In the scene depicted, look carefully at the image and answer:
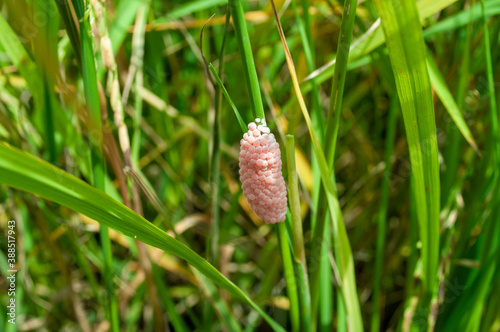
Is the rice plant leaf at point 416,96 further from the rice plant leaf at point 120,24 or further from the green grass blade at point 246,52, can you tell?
the rice plant leaf at point 120,24

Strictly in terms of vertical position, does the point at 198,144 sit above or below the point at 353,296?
above

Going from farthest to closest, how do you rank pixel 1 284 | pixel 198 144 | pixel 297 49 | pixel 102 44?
pixel 198 144 < pixel 297 49 < pixel 1 284 < pixel 102 44

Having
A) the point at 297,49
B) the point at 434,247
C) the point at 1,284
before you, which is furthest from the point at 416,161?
the point at 1,284

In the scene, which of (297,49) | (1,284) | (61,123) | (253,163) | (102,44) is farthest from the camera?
(297,49)

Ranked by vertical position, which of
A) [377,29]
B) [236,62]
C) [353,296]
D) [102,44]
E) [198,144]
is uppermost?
[236,62]

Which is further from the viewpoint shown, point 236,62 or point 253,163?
point 236,62

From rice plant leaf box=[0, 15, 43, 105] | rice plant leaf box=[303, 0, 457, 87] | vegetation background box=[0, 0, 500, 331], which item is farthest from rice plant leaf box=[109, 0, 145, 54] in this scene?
rice plant leaf box=[303, 0, 457, 87]

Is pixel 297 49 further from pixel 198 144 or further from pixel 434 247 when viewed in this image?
pixel 434 247

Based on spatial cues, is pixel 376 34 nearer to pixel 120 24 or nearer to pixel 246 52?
pixel 246 52
